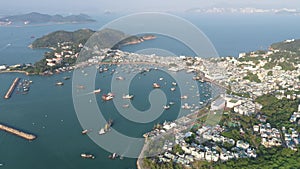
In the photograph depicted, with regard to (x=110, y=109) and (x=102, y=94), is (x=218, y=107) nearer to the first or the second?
(x=110, y=109)

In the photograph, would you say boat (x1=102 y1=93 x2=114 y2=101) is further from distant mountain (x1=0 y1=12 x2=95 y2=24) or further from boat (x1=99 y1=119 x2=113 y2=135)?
distant mountain (x1=0 y1=12 x2=95 y2=24)

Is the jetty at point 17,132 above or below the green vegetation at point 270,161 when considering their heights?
below

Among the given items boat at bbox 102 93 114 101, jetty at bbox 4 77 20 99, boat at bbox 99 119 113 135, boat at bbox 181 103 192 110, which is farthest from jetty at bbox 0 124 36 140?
boat at bbox 181 103 192 110

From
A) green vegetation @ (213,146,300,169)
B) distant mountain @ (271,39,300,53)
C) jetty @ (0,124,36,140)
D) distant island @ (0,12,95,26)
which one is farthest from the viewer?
distant island @ (0,12,95,26)

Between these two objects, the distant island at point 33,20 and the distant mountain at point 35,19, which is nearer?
the distant island at point 33,20

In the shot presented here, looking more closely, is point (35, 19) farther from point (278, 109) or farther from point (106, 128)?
point (278, 109)

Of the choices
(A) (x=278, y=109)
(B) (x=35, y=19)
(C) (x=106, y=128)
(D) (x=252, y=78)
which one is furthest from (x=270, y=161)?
(B) (x=35, y=19)

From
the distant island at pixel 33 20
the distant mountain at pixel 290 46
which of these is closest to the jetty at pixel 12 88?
the distant mountain at pixel 290 46

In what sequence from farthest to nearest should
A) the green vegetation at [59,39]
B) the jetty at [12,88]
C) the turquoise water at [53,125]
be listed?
1. the green vegetation at [59,39]
2. the jetty at [12,88]
3. the turquoise water at [53,125]

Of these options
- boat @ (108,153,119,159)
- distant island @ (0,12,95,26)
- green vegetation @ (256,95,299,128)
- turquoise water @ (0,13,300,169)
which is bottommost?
distant island @ (0,12,95,26)

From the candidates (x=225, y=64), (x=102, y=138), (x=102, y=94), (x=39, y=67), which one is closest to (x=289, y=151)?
(x=102, y=138)

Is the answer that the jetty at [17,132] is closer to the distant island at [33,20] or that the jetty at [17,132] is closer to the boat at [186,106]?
the boat at [186,106]
